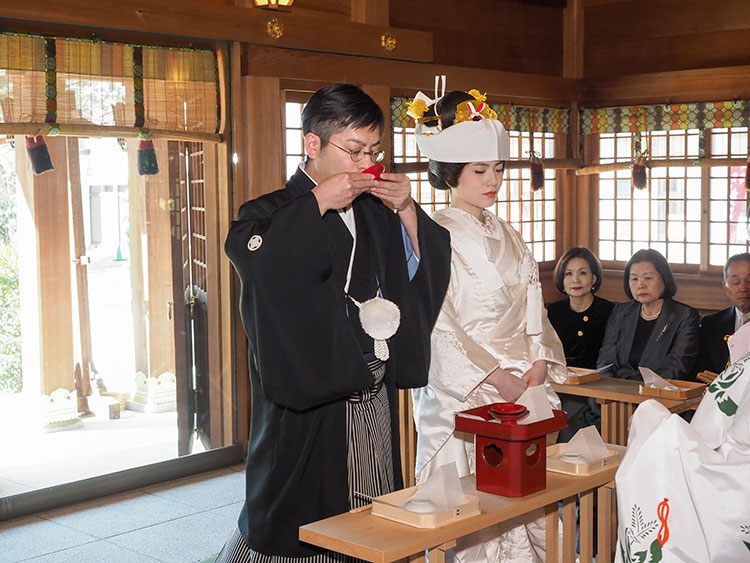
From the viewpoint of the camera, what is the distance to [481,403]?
2.95m

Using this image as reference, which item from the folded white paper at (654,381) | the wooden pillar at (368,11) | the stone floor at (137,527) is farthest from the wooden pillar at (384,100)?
the folded white paper at (654,381)

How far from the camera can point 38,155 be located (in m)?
4.14

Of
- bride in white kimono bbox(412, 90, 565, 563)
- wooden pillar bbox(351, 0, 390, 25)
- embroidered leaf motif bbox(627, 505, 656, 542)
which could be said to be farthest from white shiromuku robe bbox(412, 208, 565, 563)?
wooden pillar bbox(351, 0, 390, 25)

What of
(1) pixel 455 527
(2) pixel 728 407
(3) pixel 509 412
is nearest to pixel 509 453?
(3) pixel 509 412

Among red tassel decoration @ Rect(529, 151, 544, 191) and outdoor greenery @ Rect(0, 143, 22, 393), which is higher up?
red tassel decoration @ Rect(529, 151, 544, 191)

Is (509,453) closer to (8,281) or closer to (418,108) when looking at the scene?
(418,108)

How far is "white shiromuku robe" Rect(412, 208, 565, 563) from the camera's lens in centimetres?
289

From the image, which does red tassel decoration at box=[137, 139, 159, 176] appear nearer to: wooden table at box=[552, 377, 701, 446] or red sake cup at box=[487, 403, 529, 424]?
wooden table at box=[552, 377, 701, 446]

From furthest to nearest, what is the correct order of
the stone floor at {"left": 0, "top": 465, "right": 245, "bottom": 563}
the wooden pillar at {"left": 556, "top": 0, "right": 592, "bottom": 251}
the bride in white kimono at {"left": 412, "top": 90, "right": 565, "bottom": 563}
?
the wooden pillar at {"left": 556, "top": 0, "right": 592, "bottom": 251}, the stone floor at {"left": 0, "top": 465, "right": 245, "bottom": 563}, the bride in white kimono at {"left": 412, "top": 90, "right": 565, "bottom": 563}

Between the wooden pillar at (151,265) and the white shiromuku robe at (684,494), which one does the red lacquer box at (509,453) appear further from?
the wooden pillar at (151,265)

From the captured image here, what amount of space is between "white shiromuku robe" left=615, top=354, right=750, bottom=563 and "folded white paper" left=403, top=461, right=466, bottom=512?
13.9 inches

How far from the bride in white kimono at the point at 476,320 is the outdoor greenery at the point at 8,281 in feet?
6.46

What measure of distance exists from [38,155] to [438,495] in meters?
2.81

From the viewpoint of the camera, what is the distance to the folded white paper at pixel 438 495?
78.6 inches
